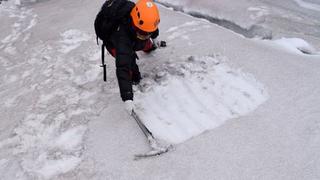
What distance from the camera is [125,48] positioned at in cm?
308

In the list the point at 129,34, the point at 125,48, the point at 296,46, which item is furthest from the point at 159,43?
the point at 296,46

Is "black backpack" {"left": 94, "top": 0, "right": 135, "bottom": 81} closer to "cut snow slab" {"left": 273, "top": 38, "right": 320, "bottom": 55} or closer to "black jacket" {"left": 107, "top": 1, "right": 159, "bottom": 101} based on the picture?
"black jacket" {"left": 107, "top": 1, "right": 159, "bottom": 101}

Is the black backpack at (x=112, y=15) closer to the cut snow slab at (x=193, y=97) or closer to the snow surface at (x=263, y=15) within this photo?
the cut snow slab at (x=193, y=97)

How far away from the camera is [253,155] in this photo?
2705 mm

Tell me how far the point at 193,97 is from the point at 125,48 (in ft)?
2.64

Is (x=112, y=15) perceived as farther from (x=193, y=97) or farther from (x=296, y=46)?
(x=296, y=46)

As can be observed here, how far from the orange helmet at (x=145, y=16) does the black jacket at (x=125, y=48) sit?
8 centimetres

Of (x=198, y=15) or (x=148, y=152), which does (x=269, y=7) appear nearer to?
(x=198, y=15)

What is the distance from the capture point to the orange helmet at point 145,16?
303 cm

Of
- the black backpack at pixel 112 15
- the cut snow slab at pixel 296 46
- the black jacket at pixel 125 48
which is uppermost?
the black backpack at pixel 112 15

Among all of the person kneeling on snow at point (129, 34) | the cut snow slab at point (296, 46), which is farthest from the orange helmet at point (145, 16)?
the cut snow slab at point (296, 46)

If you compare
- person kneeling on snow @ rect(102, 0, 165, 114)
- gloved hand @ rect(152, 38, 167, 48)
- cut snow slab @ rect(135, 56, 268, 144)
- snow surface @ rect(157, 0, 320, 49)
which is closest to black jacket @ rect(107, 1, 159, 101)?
person kneeling on snow @ rect(102, 0, 165, 114)

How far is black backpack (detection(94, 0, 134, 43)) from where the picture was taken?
3.11 m

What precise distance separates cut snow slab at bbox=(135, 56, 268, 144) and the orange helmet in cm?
69
